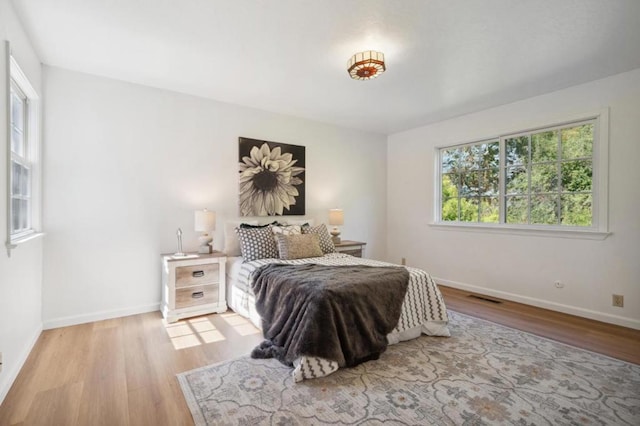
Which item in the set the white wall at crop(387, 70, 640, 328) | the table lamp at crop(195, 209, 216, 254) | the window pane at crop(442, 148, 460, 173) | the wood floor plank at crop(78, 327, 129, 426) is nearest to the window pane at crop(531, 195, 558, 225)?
the white wall at crop(387, 70, 640, 328)

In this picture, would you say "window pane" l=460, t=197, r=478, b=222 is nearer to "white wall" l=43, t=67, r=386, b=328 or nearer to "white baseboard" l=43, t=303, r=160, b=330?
"white wall" l=43, t=67, r=386, b=328

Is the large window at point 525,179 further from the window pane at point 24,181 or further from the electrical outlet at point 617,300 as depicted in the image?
the window pane at point 24,181

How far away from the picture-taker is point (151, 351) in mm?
2438

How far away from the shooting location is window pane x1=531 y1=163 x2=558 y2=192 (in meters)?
3.56

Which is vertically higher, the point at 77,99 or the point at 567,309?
the point at 77,99

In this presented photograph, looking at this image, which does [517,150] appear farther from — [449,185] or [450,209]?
[450,209]

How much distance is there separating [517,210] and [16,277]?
490 cm

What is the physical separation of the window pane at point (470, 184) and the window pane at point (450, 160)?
21cm

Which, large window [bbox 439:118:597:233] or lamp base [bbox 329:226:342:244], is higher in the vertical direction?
large window [bbox 439:118:597:233]

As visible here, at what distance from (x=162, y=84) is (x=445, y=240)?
4152 mm

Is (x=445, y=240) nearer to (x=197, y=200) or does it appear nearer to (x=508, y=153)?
(x=508, y=153)

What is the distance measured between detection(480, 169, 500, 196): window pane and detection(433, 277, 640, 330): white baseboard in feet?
4.24

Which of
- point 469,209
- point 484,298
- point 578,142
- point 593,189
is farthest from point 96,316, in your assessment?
point 578,142

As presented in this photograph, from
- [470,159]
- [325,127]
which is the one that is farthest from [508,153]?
[325,127]
